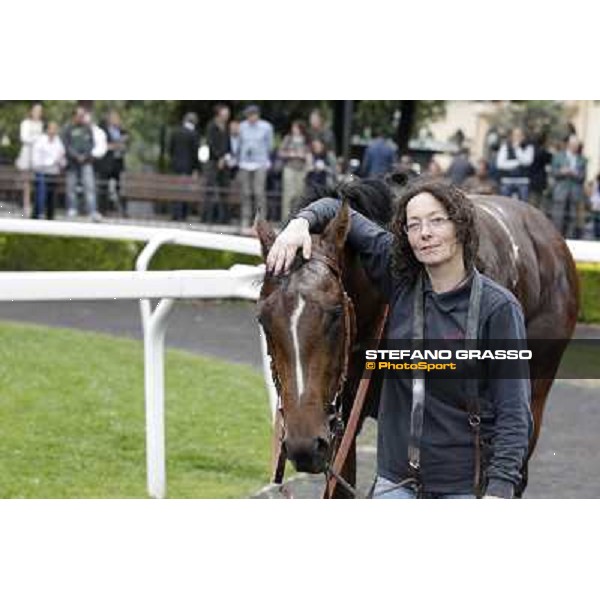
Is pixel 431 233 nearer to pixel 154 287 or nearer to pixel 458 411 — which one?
pixel 458 411

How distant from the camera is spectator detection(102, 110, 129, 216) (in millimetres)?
16969

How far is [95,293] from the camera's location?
436 centimetres

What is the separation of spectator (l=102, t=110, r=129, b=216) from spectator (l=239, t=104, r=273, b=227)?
1.86 meters

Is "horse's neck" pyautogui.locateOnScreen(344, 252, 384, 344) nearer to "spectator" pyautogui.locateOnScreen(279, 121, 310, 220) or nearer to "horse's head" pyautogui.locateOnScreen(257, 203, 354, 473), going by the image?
"horse's head" pyautogui.locateOnScreen(257, 203, 354, 473)

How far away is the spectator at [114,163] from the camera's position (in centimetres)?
1697

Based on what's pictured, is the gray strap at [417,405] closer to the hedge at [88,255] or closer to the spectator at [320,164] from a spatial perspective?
the hedge at [88,255]

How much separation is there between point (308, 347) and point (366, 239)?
1.55ft

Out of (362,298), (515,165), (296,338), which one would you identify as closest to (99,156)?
(515,165)

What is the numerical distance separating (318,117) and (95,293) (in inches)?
498

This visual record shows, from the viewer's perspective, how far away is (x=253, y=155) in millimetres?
16000

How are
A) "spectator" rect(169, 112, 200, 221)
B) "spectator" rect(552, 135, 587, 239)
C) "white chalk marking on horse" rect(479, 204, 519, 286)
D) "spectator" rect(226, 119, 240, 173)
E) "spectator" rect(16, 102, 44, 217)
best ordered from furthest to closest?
"spectator" rect(169, 112, 200, 221) → "spectator" rect(16, 102, 44, 217) → "spectator" rect(226, 119, 240, 173) → "spectator" rect(552, 135, 587, 239) → "white chalk marking on horse" rect(479, 204, 519, 286)

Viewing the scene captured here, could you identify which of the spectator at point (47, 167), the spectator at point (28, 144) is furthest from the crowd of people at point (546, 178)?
the spectator at point (28, 144)

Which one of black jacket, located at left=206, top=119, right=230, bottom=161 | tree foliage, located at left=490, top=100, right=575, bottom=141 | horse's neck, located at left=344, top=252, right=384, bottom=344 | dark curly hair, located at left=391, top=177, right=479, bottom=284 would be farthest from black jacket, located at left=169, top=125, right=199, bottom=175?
dark curly hair, located at left=391, top=177, right=479, bottom=284

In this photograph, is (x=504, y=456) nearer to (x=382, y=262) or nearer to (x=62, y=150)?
(x=382, y=262)
